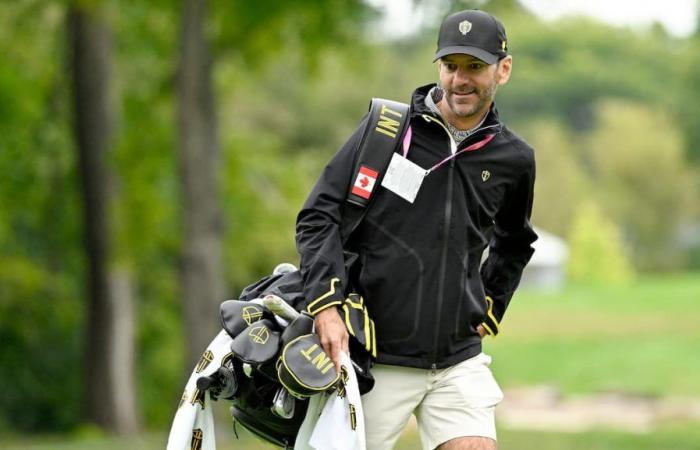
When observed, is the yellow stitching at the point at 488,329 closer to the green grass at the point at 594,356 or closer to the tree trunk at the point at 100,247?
the green grass at the point at 594,356

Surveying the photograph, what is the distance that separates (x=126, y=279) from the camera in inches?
939

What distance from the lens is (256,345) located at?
5.11 metres

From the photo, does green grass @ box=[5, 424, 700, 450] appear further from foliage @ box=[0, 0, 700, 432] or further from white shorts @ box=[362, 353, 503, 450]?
white shorts @ box=[362, 353, 503, 450]

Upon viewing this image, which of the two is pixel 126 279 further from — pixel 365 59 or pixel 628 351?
pixel 628 351

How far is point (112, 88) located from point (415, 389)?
700 inches

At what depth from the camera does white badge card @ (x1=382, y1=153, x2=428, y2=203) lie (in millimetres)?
5238

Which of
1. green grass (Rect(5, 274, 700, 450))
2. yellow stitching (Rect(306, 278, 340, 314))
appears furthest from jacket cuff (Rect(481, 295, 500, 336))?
green grass (Rect(5, 274, 700, 450))

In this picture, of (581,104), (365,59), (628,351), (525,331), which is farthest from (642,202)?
(365,59)

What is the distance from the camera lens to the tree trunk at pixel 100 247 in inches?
875

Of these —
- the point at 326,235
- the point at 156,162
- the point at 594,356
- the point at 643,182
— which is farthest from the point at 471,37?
the point at 643,182

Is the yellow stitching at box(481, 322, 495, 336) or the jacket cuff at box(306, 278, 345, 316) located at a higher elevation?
the jacket cuff at box(306, 278, 345, 316)

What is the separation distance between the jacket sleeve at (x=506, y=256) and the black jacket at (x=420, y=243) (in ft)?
1.02

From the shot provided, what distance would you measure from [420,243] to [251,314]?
2.29 feet

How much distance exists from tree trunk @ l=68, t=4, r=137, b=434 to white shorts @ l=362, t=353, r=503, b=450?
16398mm
